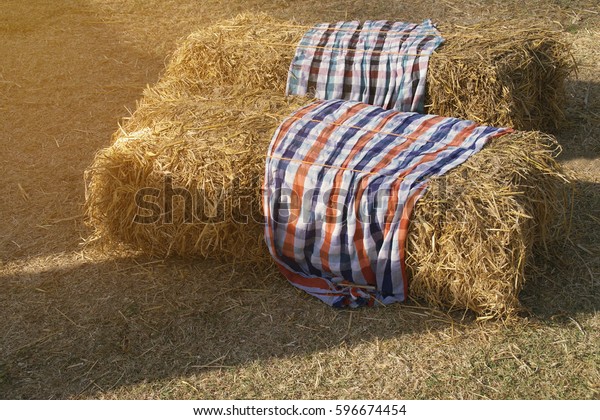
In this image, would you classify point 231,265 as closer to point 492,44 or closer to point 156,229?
point 156,229

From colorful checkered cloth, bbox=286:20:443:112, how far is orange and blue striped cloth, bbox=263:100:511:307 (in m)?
0.86

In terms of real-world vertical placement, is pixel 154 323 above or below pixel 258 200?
below

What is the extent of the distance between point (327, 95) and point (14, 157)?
2.33 meters

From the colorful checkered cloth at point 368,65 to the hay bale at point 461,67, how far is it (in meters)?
0.09

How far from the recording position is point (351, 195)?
3.90 m

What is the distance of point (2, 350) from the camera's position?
12.5ft

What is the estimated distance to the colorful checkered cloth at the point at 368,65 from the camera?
5156 millimetres

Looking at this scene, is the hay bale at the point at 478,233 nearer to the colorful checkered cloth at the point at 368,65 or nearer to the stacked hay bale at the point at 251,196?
the stacked hay bale at the point at 251,196

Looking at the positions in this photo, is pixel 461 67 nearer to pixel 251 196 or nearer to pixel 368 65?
pixel 368 65

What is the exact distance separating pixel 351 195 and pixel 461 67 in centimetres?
168

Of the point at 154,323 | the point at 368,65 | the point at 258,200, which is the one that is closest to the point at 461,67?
the point at 368,65

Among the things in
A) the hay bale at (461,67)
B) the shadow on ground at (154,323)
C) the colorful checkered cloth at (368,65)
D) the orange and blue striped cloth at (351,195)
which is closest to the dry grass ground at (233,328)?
the shadow on ground at (154,323)

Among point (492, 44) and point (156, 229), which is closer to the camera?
point (156, 229)
